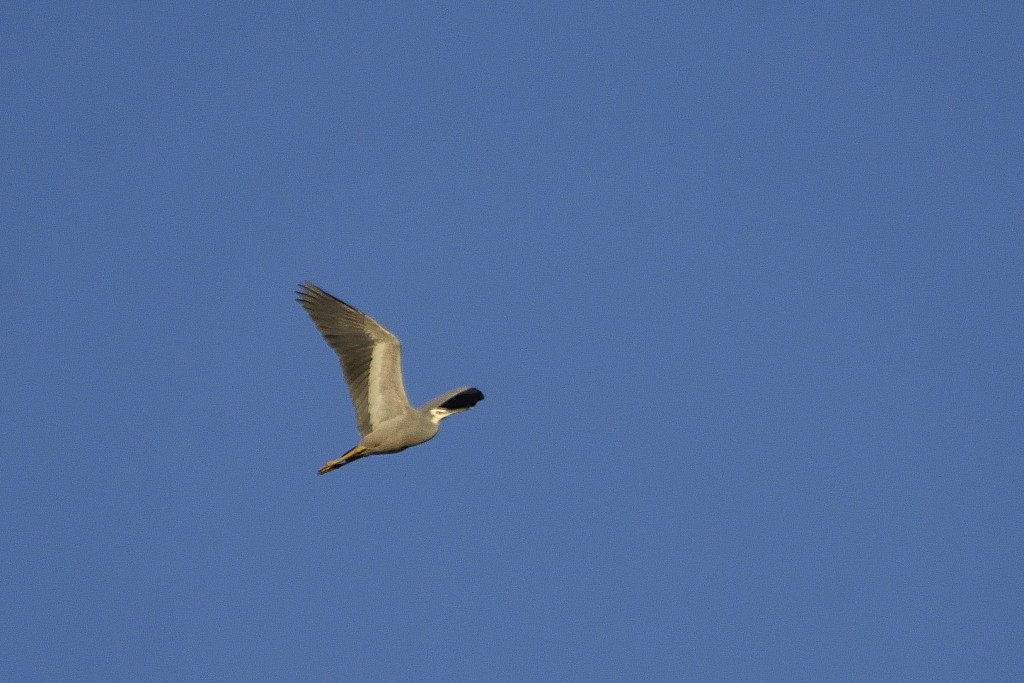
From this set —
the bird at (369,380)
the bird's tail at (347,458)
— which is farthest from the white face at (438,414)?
the bird's tail at (347,458)

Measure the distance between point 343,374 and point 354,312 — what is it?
1.10 metres

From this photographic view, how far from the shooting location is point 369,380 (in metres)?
34.8

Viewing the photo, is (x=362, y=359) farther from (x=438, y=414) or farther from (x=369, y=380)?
(x=438, y=414)

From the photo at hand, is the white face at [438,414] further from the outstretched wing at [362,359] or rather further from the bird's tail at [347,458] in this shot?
the bird's tail at [347,458]

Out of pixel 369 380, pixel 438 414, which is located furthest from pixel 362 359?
pixel 438 414

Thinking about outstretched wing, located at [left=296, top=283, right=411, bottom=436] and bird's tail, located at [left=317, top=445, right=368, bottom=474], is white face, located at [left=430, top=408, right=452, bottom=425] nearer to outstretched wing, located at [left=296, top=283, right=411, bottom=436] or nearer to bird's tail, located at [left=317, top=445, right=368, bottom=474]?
outstretched wing, located at [left=296, top=283, right=411, bottom=436]

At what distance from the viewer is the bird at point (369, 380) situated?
1359 inches

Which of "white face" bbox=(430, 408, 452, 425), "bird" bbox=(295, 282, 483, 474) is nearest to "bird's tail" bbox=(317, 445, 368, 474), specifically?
"bird" bbox=(295, 282, 483, 474)

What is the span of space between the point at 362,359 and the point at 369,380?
0.39 m

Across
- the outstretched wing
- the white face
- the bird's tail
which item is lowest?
the bird's tail

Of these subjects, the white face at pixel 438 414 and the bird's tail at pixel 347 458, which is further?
the white face at pixel 438 414

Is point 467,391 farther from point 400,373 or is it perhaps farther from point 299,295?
point 299,295

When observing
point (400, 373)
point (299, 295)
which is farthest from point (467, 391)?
point (299, 295)

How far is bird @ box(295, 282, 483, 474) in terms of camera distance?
34531 millimetres
